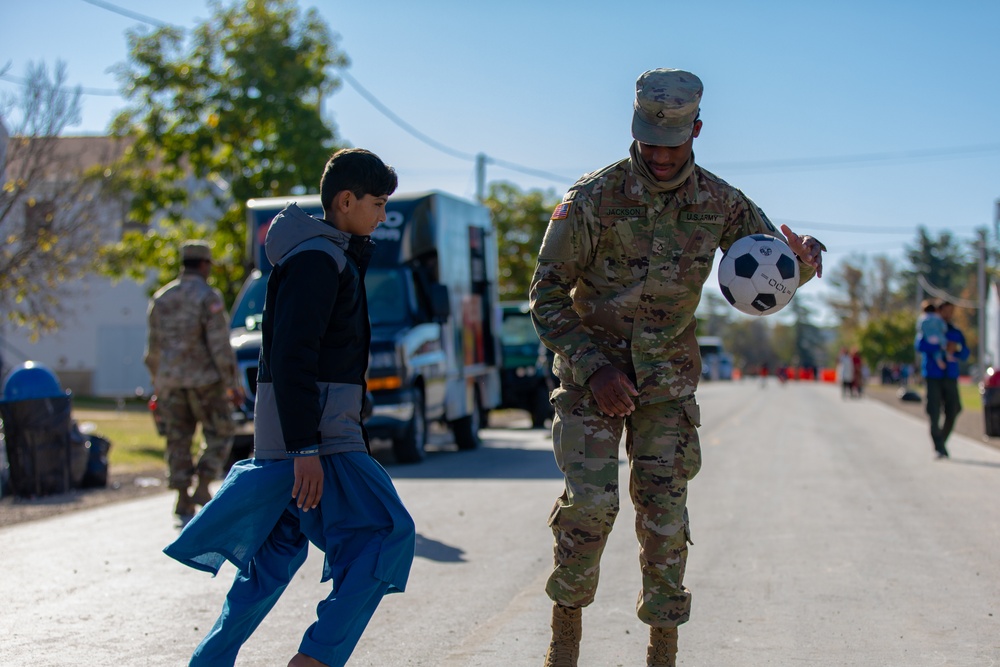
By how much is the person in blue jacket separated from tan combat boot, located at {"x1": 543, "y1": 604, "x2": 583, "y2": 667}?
1046 cm

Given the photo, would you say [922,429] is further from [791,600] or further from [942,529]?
[791,600]

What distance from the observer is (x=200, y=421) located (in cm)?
866

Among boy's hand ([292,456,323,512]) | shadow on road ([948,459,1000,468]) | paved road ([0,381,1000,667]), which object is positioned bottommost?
shadow on road ([948,459,1000,468])

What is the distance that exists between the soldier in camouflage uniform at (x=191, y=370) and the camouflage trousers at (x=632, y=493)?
500 cm

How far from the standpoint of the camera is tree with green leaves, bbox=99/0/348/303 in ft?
81.3

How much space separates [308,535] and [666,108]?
5.98 ft

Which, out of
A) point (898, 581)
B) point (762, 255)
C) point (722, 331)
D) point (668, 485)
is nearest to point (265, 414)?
point (668, 485)

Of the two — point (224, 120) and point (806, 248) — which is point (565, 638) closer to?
point (806, 248)

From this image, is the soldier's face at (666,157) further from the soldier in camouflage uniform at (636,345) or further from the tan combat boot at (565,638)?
the tan combat boot at (565,638)

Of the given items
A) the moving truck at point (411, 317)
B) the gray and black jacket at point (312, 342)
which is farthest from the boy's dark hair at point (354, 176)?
the moving truck at point (411, 317)

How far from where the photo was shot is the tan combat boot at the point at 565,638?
3949 mm

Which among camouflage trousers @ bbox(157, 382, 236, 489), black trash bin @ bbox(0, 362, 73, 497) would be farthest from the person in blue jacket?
black trash bin @ bbox(0, 362, 73, 497)

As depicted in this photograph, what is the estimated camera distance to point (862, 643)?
16.3 ft

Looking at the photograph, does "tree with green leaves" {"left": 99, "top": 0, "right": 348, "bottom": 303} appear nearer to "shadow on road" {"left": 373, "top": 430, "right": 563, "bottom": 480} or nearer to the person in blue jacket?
"shadow on road" {"left": 373, "top": 430, "right": 563, "bottom": 480}
